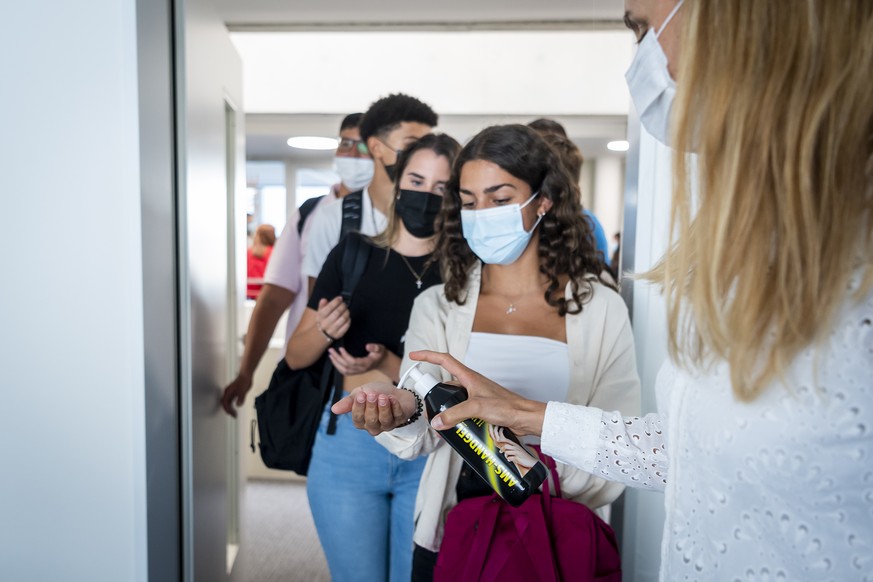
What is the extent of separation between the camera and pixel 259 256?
1.76 meters

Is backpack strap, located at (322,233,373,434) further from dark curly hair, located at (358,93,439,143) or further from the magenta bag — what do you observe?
the magenta bag

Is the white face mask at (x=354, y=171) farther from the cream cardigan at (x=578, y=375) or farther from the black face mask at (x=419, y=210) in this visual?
the cream cardigan at (x=578, y=375)

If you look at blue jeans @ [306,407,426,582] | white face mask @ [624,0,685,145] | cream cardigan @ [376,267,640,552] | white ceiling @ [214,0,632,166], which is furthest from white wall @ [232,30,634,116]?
blue jeans @ [306,407,426,582]

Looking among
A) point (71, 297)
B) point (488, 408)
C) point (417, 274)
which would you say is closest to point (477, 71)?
point (417, 274)

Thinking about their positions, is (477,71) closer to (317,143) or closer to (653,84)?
(317,143)

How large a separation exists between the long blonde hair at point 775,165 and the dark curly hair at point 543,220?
695 millimetres

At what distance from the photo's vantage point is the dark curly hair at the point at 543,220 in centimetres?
140

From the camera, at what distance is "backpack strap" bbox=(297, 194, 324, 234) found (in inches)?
66.7

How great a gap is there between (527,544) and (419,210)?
842mm

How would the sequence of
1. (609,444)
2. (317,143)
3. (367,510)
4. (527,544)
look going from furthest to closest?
(317,143), (367,510), (527,544), (609,444)

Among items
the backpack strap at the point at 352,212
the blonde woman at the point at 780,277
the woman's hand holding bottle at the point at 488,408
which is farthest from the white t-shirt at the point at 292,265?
the blonde woman at the point at 780,277

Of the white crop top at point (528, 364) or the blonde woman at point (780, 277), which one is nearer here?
the blonde woman at point (780, 277)

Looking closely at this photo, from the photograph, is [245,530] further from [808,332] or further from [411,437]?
[808,332]

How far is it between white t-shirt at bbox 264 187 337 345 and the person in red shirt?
20mm
